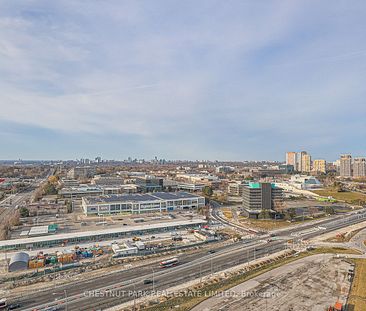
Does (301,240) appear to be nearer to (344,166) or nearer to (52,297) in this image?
(52,297)

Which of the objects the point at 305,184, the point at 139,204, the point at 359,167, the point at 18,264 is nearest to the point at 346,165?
the point at 359,167

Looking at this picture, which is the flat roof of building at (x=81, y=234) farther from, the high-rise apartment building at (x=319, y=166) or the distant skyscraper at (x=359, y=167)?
the high-rise apartment building at (x=319, y=166)

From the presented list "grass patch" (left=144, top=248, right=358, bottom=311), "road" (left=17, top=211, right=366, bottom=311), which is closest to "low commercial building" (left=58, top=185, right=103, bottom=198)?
"road" (left=17, top=211, right=366, bottom=311)

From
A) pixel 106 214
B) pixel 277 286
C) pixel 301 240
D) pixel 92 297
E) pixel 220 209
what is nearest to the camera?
pixel 92 297

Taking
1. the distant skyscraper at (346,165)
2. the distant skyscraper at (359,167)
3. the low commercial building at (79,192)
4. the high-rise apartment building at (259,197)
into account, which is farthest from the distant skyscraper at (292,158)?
the low commercial building at (79,192)

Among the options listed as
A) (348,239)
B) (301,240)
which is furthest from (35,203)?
(348,239)

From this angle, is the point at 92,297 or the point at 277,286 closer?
the point at 92,297

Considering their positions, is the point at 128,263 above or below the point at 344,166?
below

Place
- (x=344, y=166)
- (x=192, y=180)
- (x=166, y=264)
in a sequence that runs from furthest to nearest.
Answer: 1. (x=344, y=166)
2. (x=192, y=180)
3. (x=166, y=264)

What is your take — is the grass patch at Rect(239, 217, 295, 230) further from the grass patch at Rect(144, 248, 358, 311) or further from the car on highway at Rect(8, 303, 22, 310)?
the car on highway at Rect(8, 303, 22, 310)
